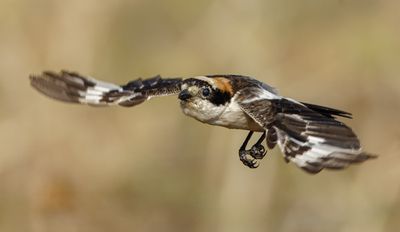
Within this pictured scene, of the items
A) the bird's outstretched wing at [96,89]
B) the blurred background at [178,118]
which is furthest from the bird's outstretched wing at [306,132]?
the blurred background at [178,118]

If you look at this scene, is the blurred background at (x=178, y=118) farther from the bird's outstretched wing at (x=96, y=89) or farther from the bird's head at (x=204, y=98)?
the bird's head at (x=204, y=98)

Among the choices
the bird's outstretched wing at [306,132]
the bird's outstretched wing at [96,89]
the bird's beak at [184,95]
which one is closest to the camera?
the bird's outstretched wing at [306,132]

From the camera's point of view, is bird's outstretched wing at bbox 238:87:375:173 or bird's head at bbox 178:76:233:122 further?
bird's head at bbox 178:76:233:122

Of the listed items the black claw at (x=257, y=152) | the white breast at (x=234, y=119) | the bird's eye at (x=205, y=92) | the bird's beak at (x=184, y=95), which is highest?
the bird's eye at (x=205, y=92)

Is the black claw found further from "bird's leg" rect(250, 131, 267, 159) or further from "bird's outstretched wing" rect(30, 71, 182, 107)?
"bird's outstretched wing" rect(30, 71, 182, 107)

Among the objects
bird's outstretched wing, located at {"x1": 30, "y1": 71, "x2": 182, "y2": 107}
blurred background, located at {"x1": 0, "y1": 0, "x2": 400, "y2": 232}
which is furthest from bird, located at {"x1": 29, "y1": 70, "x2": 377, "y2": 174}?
blurred background, located at {"x1": 0, "y1": 0, "x2": 400, "y2": 232}
